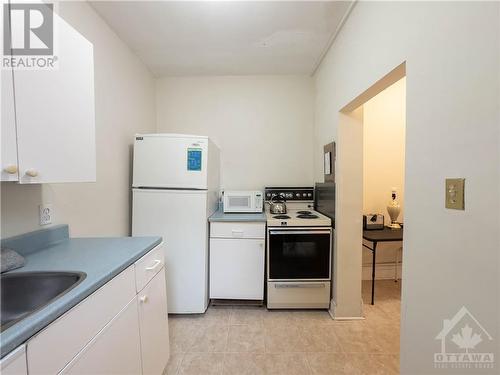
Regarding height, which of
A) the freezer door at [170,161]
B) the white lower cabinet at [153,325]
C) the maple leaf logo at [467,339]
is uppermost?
the freezer door at [170,161]

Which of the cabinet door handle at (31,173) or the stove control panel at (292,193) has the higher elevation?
the cabinet door handle at (31,173)

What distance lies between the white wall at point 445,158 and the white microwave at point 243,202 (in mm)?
1577

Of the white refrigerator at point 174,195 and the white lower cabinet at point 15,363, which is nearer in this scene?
the white lower cabinet at point 15,363

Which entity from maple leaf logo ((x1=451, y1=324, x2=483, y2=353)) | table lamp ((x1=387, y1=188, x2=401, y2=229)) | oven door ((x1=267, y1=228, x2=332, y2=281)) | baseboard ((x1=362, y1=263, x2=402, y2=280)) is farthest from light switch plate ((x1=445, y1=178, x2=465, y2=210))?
baseboard ((x1=362, y1=263, x2=402, y2=280))

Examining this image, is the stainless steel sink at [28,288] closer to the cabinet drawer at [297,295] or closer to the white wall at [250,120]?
the cabinet drawer at [297,295]

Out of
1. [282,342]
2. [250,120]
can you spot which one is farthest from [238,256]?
[250,120]

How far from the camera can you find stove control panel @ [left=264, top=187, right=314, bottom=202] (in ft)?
9.30

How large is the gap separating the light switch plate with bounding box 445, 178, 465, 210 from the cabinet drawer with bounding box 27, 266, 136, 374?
53.5 inches

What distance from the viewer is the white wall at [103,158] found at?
1.26 m

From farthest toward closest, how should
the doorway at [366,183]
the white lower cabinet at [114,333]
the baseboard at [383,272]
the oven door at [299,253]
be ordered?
the baseboard at [383,272] → the oven door at [299,253] → the doorway at [366,183] → the white lower cabinet at [114,333]

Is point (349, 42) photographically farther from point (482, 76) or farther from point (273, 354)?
point (273, 354)

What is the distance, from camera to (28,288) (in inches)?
38.5

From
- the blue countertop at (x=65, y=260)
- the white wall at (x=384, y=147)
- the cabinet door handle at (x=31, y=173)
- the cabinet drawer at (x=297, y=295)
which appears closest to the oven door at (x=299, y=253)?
the cabinet drawer at (x=297, y=295)

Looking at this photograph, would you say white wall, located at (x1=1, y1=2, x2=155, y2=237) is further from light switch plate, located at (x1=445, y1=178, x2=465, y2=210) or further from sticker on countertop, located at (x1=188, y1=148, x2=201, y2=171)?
light switch plate, located at (x1=445, y1=178, x2=465, y2=210)
